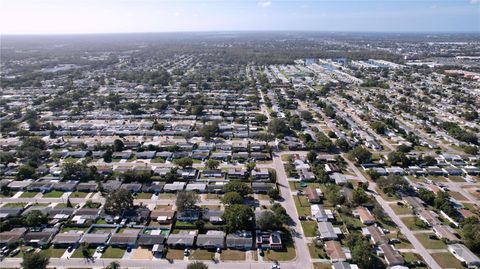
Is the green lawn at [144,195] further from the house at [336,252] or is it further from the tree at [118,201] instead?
the house at [336,252]

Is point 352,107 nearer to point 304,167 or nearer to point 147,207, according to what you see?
point 304,167

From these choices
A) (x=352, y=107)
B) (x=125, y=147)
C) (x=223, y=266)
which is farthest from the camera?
(x=352, y=107)

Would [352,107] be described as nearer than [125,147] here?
No

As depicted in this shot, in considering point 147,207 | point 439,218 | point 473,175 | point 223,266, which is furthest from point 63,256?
point 473,175

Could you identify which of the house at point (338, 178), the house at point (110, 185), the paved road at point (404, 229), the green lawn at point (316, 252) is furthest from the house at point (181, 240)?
the paved road at point (404, 229)

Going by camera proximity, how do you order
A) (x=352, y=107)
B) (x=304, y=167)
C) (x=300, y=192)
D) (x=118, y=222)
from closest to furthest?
(x=118, y=222) < (x=300, y=192) < (x=304, y=167) < (x=352, y=107)

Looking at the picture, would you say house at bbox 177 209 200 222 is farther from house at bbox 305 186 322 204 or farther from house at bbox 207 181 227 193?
house at bbox 305 186 322 204
